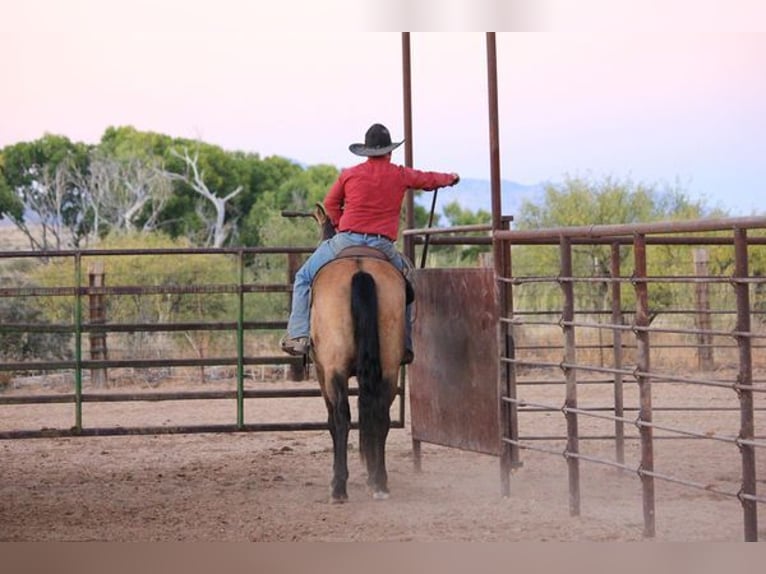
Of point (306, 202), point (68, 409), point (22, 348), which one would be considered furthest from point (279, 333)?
point (306, 202)

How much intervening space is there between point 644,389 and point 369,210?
1.84 meters

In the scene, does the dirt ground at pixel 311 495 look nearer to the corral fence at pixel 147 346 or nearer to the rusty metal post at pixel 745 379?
the rusty metal post at pixel 745 379

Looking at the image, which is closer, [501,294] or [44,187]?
[501,294]

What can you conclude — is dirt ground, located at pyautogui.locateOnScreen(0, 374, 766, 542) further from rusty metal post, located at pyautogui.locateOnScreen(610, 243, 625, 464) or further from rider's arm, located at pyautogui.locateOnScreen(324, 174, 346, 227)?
rider's arm, located at pyautogui.locateOnScreen(324, 174, 346, 227)

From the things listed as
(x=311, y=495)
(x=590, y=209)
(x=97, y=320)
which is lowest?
(x=311, y=495)

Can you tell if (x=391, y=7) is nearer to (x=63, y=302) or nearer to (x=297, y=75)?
(x=63, y=302)

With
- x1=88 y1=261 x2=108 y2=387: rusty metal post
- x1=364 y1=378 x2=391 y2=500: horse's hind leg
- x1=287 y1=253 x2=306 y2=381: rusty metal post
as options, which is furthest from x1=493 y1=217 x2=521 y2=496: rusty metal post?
x1=88 y1=261 x2=108 y2=387: rusty metal post

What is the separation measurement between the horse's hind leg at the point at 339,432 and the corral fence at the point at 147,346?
1.54 m

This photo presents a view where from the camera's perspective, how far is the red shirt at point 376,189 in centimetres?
635

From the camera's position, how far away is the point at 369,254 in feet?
20.3

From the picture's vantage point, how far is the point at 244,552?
17.6ft

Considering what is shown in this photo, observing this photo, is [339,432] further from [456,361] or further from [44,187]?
[44,187]

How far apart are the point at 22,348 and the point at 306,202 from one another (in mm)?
18978

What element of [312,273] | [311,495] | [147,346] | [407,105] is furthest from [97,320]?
[312,273]
